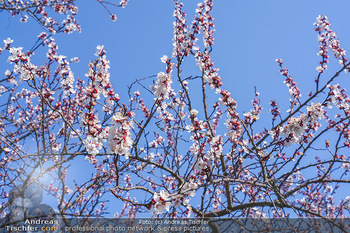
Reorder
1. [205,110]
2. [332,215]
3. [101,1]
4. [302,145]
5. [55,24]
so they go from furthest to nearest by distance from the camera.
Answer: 1. [332,215]
2. [55,24]
3. [101,1]
4. [205,110]
5. [302,145]

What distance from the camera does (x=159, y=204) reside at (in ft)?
7.70

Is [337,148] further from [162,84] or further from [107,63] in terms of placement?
[107,63]

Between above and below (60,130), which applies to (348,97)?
below

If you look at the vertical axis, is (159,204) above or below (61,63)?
below

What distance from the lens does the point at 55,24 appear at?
6805mm

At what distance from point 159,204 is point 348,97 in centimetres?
476

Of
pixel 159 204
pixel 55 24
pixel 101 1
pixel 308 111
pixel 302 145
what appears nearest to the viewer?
pixel 159 204

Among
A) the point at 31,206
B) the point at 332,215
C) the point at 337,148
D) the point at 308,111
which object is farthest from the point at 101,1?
the point at 31,206

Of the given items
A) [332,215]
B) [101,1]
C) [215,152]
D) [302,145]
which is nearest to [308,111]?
[302,145]

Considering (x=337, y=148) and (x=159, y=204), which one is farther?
(x=337, y=148)

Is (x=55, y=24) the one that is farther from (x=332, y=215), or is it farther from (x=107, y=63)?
(x=332, y=215)

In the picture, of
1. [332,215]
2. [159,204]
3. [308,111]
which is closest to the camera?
[159,204]

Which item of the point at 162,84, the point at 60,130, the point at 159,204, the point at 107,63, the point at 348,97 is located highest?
the point at 60,130

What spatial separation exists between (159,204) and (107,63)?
1821 millimetres
